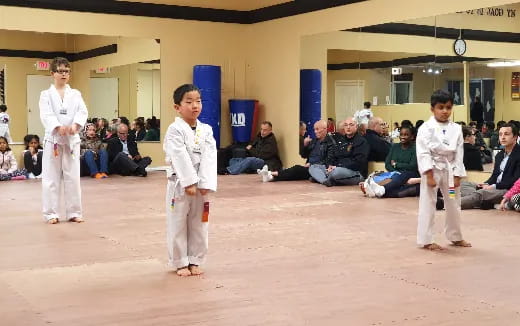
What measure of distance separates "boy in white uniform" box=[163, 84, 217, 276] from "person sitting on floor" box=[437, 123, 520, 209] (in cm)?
430

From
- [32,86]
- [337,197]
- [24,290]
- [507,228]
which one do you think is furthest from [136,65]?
[24,290]

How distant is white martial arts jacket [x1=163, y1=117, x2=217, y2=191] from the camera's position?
15.7 feet

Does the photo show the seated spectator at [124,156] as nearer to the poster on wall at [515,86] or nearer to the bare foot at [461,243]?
the poster on wall at [515,86]

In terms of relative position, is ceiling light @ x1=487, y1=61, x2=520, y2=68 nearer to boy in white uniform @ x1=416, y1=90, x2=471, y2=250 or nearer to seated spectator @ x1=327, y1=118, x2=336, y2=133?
seated spectator @ x1=327, y1=118, x2=336, y2=133

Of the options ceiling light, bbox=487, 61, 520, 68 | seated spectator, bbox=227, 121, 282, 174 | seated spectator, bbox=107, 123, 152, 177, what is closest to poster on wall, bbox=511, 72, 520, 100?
ceiling light, bbox=487, 61, 520, 68

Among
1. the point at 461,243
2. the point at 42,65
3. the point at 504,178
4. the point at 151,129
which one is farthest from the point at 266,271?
the point at 42,65

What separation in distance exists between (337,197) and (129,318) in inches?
239

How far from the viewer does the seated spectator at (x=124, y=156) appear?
12883mm

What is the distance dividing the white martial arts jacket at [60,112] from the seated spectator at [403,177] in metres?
4.14

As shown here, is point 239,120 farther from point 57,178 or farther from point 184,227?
point 184,227

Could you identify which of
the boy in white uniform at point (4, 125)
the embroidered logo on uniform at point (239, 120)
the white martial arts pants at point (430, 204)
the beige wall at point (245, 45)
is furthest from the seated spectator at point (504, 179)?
the boy in white uniform at point (4, 125)

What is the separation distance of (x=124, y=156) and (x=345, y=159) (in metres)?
4.13

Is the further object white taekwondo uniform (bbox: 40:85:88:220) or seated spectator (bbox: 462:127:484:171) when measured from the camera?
seated spectator (bbox: 462:127:484:171)

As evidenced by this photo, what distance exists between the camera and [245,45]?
15.0 meters
